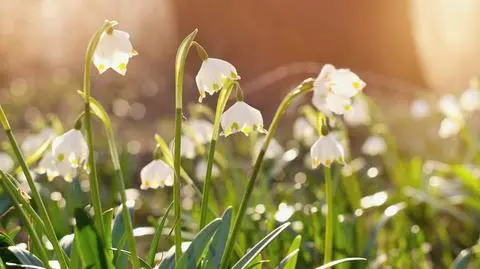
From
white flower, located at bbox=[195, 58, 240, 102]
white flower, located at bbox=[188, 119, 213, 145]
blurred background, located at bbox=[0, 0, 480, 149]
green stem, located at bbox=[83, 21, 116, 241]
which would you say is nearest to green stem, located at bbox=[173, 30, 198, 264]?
white flower, located at bbox=[195, 58, 240, 102]

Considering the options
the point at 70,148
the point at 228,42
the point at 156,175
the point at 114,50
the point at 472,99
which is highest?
the point at 114,50

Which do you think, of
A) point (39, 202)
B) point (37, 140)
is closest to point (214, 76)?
point (39, 202)

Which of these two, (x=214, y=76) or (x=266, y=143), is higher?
(x=214, y=76)

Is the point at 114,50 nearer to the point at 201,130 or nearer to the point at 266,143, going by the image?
the point at 266,143

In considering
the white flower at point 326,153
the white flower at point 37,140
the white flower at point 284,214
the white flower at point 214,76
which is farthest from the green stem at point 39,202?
the white flower at point 37,140

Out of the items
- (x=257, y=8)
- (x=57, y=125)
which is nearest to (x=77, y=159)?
(x=57, y=125)

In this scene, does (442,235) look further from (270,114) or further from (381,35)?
(381,35)

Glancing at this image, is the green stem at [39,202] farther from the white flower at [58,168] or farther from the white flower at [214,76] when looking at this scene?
the white flower at [214,76]
